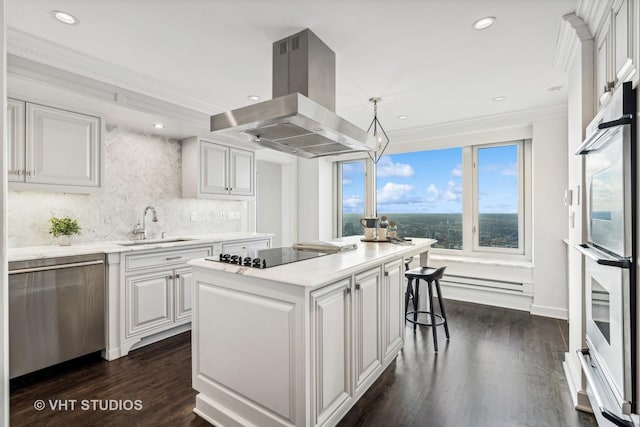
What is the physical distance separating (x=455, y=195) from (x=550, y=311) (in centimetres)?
190

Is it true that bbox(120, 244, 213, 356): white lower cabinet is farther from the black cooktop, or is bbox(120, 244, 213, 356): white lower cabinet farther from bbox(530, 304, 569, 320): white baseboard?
bbox(530, 304, 569, 320): white baseboard

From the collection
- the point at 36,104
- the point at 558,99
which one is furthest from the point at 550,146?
the point at 36,104

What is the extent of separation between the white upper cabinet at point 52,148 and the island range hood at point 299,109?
4.81 ft

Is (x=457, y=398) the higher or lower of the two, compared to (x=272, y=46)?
lower

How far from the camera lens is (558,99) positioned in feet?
A: 11.3

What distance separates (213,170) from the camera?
3.77 meters

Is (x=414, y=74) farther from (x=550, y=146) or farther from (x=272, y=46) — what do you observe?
(x=550, y=146)

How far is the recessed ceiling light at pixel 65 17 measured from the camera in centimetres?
191

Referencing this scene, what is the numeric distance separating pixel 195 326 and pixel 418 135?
403cm

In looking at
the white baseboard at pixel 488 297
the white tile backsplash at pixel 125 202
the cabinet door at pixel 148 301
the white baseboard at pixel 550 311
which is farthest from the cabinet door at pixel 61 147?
the white baseboard at pixel 550 311

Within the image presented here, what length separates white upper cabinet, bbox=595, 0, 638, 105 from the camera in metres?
1.25

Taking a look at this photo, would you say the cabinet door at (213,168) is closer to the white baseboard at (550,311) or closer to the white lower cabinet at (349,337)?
the white lower cabinet at (349,337)

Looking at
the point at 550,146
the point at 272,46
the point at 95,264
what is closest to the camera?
the point at 272,46

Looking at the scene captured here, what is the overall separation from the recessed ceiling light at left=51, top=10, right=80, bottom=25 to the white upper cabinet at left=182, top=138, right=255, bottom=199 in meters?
1.66
